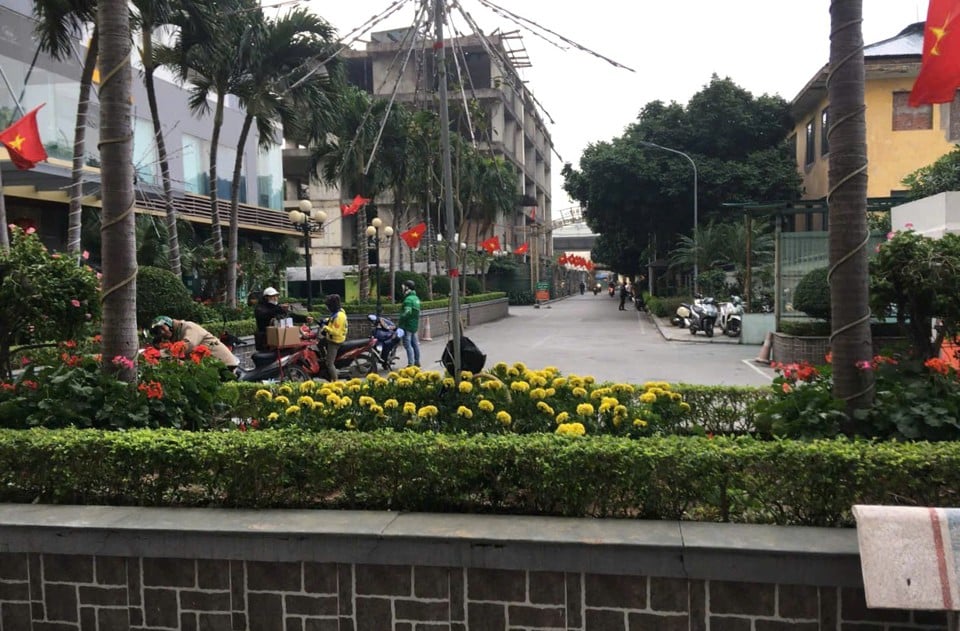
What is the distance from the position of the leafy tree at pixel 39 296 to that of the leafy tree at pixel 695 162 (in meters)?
29.1

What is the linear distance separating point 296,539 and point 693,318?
20.4 m

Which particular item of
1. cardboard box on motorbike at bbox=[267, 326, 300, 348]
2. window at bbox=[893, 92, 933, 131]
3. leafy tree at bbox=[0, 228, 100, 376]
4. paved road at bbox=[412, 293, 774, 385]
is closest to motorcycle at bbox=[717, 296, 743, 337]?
paved road at bbox=[412, 293, 774, 385]

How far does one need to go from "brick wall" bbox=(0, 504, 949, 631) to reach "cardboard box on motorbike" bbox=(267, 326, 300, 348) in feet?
24.1

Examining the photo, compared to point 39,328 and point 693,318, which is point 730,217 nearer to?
point 693,318

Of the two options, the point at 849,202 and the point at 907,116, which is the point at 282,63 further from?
the point at 907,116

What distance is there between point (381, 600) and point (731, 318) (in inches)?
761

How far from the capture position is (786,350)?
1437cm

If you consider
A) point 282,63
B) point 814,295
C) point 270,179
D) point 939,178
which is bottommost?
point 814,295

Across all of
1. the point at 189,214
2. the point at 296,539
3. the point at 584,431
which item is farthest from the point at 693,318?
the point at 296,539

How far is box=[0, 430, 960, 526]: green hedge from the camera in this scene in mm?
3176

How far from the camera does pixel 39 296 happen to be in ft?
16.3

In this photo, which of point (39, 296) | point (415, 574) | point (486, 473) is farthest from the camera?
point (39, 296)

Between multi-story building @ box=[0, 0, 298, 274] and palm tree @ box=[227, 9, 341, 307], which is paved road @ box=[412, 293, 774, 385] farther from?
multi-story building @ box=[0, 0, 298, 274]

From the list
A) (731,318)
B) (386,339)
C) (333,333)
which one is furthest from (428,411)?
(731,318)
